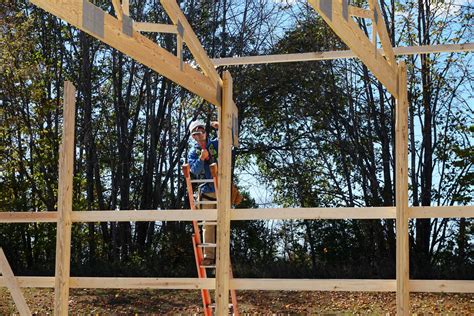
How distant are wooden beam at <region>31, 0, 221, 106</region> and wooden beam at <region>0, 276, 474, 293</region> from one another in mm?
1509

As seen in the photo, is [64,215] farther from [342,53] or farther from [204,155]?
[342,53]

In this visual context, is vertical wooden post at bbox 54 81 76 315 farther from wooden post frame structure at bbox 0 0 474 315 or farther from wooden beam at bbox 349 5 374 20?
wooden beam at bbox 349 5 374 20

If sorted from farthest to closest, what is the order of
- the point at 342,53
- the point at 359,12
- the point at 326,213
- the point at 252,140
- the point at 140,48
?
1. the point at 252,140
2. the point at 342,53
3. the point at 326,213
4. the point at 359,12
5. the point at 140,48

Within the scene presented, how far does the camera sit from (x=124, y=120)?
14.1 metres

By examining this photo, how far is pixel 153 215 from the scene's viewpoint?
6375 mm

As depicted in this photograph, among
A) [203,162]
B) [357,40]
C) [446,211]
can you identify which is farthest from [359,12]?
[203,162]

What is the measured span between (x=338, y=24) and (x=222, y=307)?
2.56 meters

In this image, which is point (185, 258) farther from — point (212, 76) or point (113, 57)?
point (212, 76)

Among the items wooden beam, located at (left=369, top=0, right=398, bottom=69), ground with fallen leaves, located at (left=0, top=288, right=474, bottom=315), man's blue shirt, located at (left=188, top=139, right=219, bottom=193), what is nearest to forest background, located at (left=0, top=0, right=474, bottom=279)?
ground with fallen leaves, located at (left=0, top=288, right=474, bottom=315)

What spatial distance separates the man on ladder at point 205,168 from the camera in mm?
6980

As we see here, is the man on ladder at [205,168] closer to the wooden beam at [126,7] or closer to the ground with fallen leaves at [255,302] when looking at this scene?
the wooden beam at [126,7]

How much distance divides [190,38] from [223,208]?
1.36m

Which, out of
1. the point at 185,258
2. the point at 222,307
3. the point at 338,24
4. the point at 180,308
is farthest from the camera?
the point at 185,258

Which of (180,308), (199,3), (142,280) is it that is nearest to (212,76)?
(142,280)
